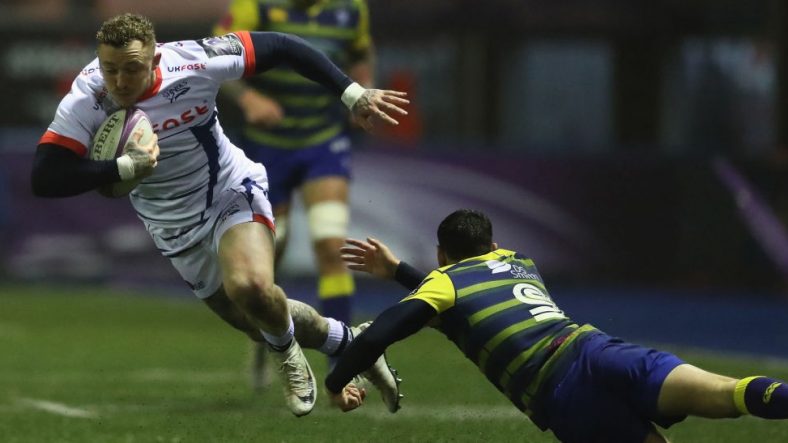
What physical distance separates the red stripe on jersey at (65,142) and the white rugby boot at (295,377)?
1.27 meters

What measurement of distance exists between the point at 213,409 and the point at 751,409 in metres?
3.66

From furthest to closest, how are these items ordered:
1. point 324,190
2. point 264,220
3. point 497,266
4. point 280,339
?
1. point 324,190
2. point 264,220
3. point 280,339
4. point 497,266

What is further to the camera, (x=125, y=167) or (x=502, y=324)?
(x=125, y=167)

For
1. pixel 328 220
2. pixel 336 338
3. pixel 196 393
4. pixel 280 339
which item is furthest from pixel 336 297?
pixel 280 339


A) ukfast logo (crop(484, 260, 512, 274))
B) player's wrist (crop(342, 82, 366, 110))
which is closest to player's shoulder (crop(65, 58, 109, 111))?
player's wrist (crop(342, 82, 366, 110))

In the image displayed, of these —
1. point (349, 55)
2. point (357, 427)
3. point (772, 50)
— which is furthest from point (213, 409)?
point (772, 50)

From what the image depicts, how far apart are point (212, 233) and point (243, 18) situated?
2.54 metres

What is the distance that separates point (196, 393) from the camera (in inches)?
362

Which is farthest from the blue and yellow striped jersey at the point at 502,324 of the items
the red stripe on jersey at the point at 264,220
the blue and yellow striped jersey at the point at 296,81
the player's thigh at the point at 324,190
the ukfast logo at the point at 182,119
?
the blue and yellow striped jersey at the point at 296,81

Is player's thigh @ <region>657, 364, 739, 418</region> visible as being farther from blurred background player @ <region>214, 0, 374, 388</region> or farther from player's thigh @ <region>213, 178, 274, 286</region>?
blurred background player @ <region>214, 0, 374, 388</region>

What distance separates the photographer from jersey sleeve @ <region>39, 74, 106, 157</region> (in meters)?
6.69

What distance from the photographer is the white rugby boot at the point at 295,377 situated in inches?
280

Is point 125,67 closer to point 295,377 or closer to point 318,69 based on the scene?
point 318,69

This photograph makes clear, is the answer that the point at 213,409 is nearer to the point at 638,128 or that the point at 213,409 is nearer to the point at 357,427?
the point at 357,427
